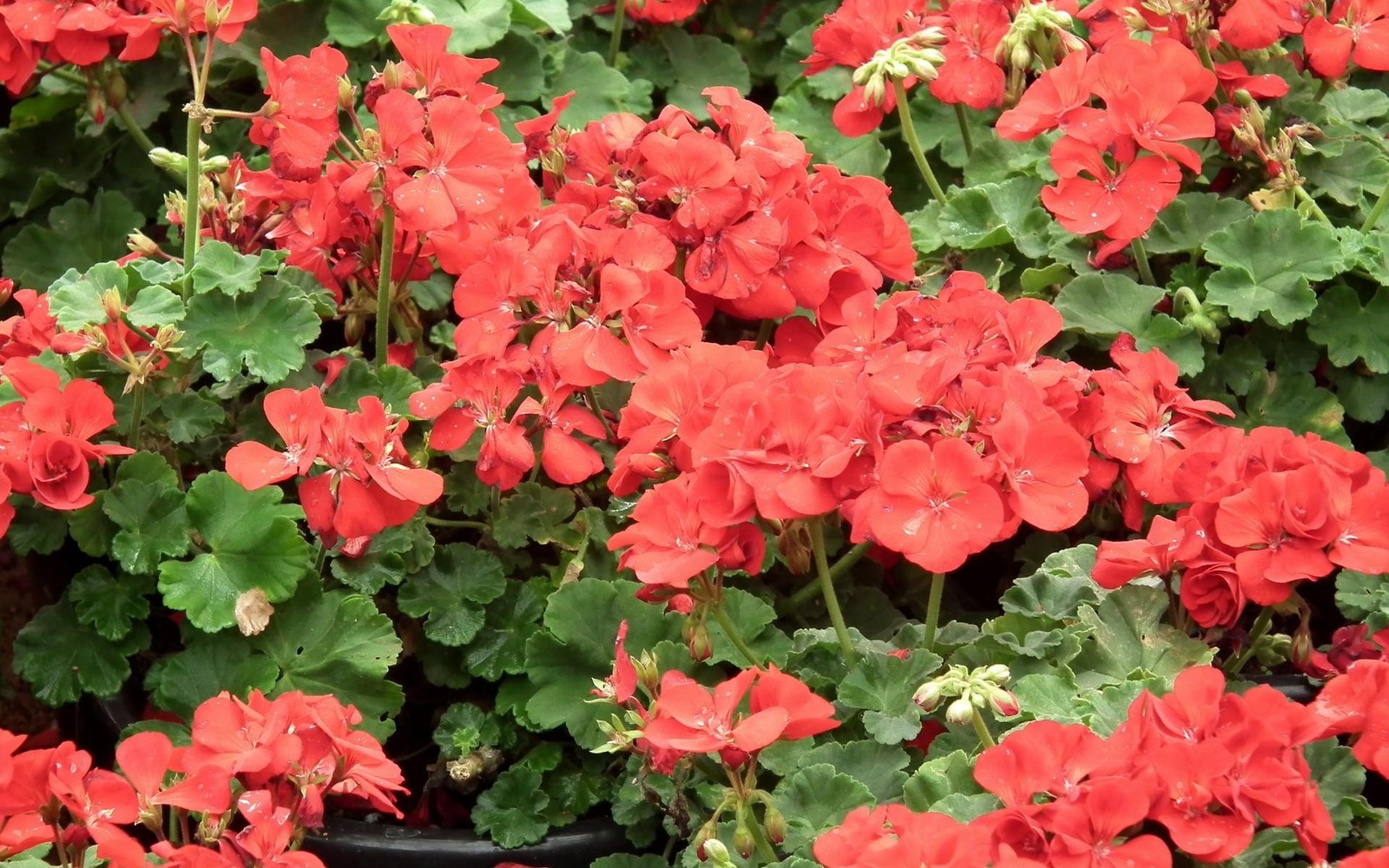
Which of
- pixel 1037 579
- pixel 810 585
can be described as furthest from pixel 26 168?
pixel 1037 579

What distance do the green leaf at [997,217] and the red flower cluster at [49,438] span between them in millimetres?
1127

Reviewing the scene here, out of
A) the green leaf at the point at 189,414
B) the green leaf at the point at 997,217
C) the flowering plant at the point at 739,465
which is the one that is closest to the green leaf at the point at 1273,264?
the flowering plant at the point at 739,465

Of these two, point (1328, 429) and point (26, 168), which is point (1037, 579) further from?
point (26, 168)

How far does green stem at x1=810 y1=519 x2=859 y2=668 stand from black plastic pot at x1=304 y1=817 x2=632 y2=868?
35cm

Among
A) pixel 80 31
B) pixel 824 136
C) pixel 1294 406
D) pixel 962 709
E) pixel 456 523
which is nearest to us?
pixel 962 709

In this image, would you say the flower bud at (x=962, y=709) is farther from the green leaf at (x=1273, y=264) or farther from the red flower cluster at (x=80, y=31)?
the red flower cluster at (x=80, y=31)

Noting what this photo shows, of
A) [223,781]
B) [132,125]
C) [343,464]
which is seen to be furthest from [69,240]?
[223,781]

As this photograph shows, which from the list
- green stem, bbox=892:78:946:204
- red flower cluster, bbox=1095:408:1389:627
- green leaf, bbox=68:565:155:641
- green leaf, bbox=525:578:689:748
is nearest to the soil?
green leaf, bbox=68:565:155:641

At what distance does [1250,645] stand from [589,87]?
1.51 m

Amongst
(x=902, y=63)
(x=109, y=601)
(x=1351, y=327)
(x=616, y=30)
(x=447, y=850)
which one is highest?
(x=902, y=63)

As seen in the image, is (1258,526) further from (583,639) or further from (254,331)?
(254,331)

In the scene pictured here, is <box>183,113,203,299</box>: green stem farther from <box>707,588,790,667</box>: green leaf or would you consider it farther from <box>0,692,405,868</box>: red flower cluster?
<box>707,588,790,667</box>: green leaf

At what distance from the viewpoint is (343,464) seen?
1.56m

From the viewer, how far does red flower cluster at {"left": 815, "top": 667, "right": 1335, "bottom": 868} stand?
1.05 metres
